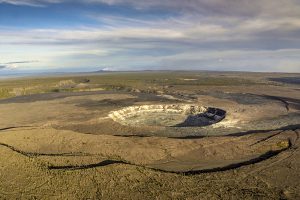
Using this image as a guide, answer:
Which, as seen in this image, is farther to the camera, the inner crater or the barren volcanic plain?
the inner crater

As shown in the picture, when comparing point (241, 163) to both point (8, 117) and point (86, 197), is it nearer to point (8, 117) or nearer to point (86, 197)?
point (86, 197)

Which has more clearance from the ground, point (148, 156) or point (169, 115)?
point (148, 156)

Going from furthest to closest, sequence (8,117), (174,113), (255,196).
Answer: (174,113), (8,117), (255,196)

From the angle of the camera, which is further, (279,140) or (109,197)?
(279,140)

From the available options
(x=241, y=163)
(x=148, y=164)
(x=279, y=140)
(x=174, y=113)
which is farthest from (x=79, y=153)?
(x=174, y=113)

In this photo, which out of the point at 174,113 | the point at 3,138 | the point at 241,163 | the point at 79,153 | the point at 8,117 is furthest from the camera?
the point at 174,113

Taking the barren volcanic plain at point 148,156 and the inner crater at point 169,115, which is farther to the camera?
the inner crater at point 169,115

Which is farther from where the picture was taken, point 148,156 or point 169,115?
point 169,115
